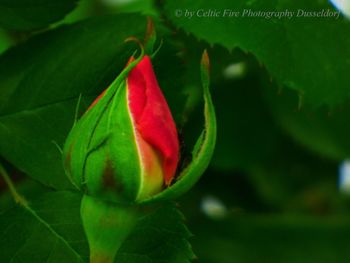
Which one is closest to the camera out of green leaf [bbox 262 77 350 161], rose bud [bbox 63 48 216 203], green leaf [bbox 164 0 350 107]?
rose bud [bbox 63 48 216 203]

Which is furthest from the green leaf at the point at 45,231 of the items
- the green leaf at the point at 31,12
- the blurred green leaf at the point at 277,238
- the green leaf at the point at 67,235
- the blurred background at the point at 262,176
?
the blurred green leaf at the point at 277,238

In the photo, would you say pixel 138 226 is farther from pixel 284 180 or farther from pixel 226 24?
pixel 284 180

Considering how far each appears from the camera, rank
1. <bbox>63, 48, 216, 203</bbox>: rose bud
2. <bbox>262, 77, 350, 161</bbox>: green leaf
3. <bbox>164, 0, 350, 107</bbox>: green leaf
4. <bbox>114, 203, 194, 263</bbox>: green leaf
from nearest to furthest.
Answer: <bbox>63, 48, 216, 203</bbox>: rose bud, <bbox>114, 203, 194, 263</bbox>: green leaf, <bbox>164, 0, 350, 107</bbox>: green leaf, <bbox>262, 77, 350, 161</bbox>: green leaf

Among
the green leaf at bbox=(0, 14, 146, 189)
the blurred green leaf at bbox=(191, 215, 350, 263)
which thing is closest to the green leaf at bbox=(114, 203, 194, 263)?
the green leaf at bbox=(0, 14, 146, 189)

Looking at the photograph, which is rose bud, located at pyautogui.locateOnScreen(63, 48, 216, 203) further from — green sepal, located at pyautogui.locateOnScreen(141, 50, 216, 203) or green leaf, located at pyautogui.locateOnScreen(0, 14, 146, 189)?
green leaf, located at pyautogui.locateOnScreen(0, 14, 146, 189)

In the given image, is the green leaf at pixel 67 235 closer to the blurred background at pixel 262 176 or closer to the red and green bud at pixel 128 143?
the red and green bud at pixel 128 143

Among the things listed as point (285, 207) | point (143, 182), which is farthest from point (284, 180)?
point (143, 182)
